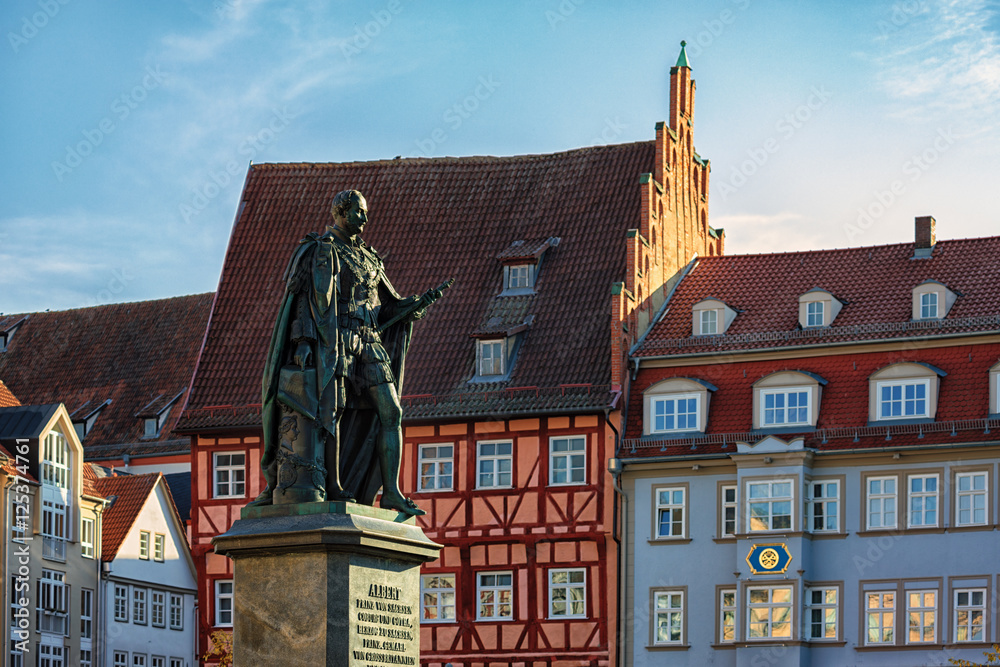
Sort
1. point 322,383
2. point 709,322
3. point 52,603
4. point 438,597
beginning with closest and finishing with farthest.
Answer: point 322,383
point 438,597
point 709,322
point 52,603

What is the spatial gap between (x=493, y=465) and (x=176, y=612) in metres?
17.6

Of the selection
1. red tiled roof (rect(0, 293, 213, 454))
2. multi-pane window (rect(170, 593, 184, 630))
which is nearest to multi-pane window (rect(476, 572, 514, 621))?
multi-pane window (rect(170, 593, 184, 630))

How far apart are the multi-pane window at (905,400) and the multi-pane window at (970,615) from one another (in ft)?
12.4

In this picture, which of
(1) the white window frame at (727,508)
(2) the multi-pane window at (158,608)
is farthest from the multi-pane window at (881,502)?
(2) the multi-pane window at (158,608)

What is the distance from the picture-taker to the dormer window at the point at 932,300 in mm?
44312

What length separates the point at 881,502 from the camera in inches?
1709

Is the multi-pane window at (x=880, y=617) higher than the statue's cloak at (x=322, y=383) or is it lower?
lower

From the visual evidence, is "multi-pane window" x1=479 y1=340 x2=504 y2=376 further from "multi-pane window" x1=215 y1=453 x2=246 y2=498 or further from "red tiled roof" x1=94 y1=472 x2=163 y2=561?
"red tiled roof" x1=94 y1=472 x2=163 y2=561

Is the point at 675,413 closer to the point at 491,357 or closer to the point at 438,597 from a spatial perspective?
the point at 491,357

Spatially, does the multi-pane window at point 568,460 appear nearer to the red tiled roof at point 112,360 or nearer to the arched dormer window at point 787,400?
the arched dormer window at point 787,400

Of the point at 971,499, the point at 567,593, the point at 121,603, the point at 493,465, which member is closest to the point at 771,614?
the point at 567,593

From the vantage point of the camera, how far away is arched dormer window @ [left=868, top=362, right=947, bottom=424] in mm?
43344

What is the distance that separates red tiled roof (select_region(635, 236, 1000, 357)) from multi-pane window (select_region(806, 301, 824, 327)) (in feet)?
0.99

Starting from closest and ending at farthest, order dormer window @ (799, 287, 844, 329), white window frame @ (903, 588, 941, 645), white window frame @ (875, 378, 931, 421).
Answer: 1. white window frame @ (903, 588, 941, 645)
2. white window frame @ (875, 378, 931, 421)
3. dormer window @ (799, 287, 844, 329)
